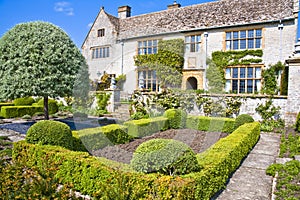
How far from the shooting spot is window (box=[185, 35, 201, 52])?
19297 millimetres

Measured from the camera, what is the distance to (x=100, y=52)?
24.8 m

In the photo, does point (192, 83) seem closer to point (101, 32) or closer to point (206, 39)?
point (206, 39)

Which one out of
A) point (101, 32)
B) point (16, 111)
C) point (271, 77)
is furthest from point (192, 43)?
point (16, 111)

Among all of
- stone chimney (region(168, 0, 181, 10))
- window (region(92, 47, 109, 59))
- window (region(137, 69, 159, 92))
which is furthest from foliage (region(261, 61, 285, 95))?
window (region(92, 47, 109, 59))

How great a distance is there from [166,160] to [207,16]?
17.5 metres

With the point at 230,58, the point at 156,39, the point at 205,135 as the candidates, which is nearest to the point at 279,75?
the point at 230,58

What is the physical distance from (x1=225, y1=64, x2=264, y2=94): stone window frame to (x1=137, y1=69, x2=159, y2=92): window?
537cm

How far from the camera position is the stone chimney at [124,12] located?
26.2m

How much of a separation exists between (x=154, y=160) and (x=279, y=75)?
14646mm

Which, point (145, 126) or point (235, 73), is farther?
point (235, 73)

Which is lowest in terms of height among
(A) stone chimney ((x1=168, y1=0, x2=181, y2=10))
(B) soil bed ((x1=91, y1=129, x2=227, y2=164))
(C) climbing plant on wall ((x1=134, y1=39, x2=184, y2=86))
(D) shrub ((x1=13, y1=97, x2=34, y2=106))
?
(B) soil bed ((x1=91, y1=129, x2=227, y2=164))

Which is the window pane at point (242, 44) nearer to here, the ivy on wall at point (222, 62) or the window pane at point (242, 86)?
the ivy on wall at point (222, 62)

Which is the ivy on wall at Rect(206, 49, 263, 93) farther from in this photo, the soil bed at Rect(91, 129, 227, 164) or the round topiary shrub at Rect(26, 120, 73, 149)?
→ the round topiary shrub at Rect(26, 120, 73, 149)

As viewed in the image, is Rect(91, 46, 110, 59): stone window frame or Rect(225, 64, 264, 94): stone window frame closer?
Rect(225, 64, 264, 94): stone window frame
